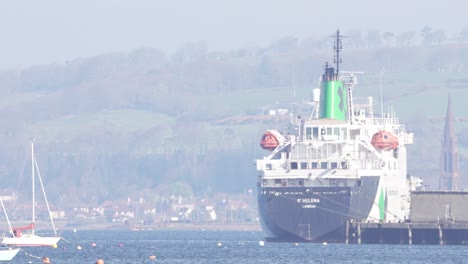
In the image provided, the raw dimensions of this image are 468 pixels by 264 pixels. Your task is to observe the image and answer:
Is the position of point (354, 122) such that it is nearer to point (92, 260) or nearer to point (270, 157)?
point (270, 157)

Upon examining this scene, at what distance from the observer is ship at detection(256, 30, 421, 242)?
129m

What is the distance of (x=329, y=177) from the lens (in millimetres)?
129000

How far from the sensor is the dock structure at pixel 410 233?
428 ft

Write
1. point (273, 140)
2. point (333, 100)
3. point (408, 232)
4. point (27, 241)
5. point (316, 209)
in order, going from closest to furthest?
point (316, 209), point (408, 232), point (27, 241), point (273, 140), point (333, 100)

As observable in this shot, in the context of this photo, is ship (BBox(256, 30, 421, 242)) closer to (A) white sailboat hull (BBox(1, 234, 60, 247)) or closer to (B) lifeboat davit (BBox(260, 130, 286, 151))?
(B) lifeboat davit (BBox(260, 130, 286, 151))

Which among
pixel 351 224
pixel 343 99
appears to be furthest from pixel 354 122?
pixel 351 224

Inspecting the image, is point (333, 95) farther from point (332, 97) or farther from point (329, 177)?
point (329, 177)

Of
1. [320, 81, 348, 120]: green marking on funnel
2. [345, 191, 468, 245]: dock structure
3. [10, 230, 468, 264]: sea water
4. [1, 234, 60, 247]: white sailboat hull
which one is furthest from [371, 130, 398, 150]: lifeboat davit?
[1, 234, 60, 247]: white sailboat hull

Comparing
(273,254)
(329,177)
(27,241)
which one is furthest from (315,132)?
(27,241)

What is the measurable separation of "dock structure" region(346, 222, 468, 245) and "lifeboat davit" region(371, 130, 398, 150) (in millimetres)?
8139

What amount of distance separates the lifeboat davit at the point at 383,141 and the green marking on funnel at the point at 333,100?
5.84 m

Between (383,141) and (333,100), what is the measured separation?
28.7 feet

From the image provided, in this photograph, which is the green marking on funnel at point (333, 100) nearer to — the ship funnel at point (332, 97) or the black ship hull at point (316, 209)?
the ship funnel at point (332, 97)

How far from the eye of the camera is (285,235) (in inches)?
5177
